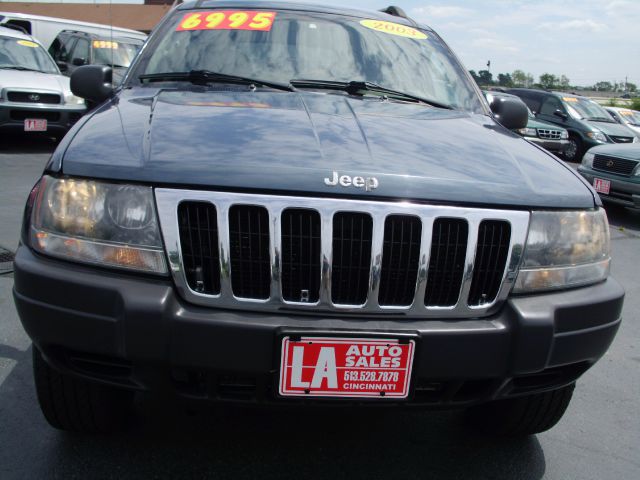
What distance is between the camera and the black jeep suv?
1.94m

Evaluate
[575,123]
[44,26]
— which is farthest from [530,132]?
[44,26]

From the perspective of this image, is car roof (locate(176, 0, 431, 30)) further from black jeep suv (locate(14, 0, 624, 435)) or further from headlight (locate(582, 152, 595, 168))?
headlight (locate(582, 152, 595, 168))

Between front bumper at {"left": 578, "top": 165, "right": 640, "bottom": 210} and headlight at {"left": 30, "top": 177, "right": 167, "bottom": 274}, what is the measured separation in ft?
25.8

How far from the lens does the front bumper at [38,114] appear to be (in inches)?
382

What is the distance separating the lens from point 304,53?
3.26m

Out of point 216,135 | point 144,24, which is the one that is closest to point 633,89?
point 144,24

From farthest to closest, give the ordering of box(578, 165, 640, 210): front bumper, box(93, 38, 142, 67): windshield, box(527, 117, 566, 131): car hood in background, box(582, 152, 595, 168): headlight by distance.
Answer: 1. box(527, 117, 566, 131): car hood in background
2. box(93, 38, 142, 67): windshield
3. box(582, 152, 595, 168): headlight
4. box(578, 165, 640, 210): front bumper

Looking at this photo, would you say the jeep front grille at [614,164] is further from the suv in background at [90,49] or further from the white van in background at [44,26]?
the white van in background at [44,26]

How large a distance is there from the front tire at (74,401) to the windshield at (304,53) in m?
1.52

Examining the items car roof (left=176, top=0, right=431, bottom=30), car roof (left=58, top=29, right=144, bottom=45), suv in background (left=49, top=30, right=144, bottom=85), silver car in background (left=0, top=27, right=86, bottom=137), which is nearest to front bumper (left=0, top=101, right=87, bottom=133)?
silver car in background (left=0, top=27, right=86, bottom=137)

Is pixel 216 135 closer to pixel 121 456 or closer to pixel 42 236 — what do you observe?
pixel 42 236

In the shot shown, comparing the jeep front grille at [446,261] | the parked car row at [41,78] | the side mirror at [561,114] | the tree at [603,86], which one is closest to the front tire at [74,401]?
the jeep front grille at [446,261]

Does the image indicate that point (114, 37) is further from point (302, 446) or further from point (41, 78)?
point (302, 446)

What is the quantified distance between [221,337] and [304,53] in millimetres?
1803
